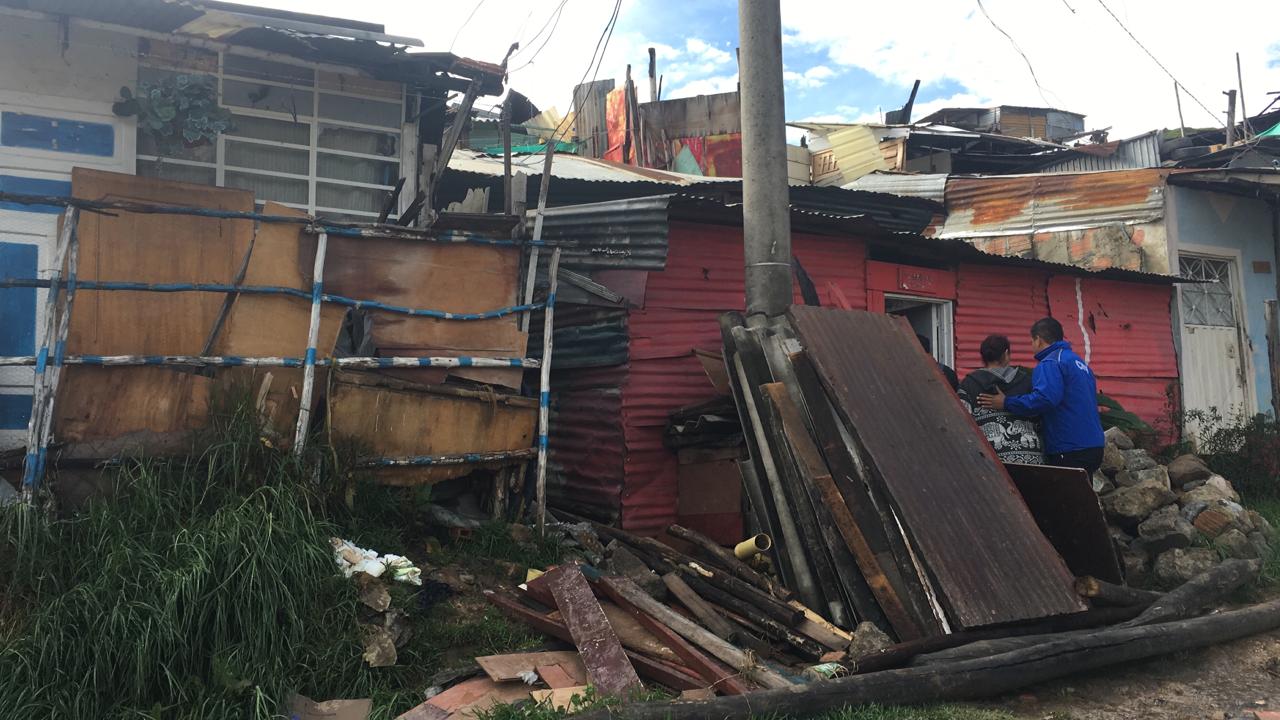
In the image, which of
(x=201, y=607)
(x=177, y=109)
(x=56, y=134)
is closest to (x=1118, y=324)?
(x=177, y=109)

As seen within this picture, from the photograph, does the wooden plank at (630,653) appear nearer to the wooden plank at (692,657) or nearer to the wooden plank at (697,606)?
the wooden plank at (692,657)

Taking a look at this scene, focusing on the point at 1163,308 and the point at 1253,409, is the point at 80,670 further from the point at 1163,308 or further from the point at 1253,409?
the point at 1253,409

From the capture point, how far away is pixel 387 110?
26.5ft

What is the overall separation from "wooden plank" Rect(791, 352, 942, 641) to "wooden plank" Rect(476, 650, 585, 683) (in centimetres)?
173

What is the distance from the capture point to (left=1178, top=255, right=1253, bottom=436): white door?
1209cm

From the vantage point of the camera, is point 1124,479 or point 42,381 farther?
point 1124,479

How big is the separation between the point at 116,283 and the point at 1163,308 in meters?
12.5

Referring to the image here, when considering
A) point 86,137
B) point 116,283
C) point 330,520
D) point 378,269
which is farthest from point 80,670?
point 86,137

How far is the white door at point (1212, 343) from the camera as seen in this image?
39.7 feet

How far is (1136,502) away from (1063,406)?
1.43 metres

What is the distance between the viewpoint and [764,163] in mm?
6383

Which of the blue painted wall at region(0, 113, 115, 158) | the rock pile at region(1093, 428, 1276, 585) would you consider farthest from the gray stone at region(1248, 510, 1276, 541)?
the blue painted wall at region(0, 113, 115, 158)

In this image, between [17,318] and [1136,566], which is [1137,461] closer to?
[1136,566]

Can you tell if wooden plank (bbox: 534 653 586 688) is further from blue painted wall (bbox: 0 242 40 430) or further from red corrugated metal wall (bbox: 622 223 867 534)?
blue painted wall (bbox: 0 242 40 430)
